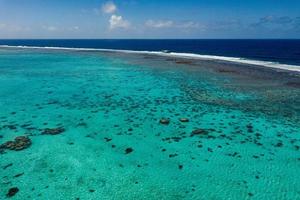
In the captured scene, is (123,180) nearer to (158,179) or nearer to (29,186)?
(158,179)

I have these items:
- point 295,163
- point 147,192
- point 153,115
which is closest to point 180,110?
point 153,115

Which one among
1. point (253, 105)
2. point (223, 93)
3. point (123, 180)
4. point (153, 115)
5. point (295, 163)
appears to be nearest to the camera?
point (123, 180)

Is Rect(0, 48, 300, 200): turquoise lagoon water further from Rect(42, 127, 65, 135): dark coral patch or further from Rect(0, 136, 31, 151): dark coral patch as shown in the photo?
Rect(0, 136, 31, 151): dark coral patch

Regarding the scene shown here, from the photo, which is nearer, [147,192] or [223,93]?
[147,192]

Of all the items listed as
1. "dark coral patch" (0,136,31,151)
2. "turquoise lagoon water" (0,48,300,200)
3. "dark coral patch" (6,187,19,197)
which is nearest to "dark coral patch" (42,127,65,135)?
"turquoise lagoon water" (0,48,300,200)

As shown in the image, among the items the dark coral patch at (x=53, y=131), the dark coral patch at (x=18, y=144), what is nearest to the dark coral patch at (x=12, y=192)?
the dark coral patch at (x=18, y=144)

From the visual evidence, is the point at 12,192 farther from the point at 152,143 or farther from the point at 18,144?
the point at 152,143

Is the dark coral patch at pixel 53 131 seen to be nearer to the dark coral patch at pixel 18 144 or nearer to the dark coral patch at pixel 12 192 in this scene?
the dark coral patch at pixel 18 144

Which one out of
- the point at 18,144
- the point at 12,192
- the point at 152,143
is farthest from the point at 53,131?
the point at 152,143
